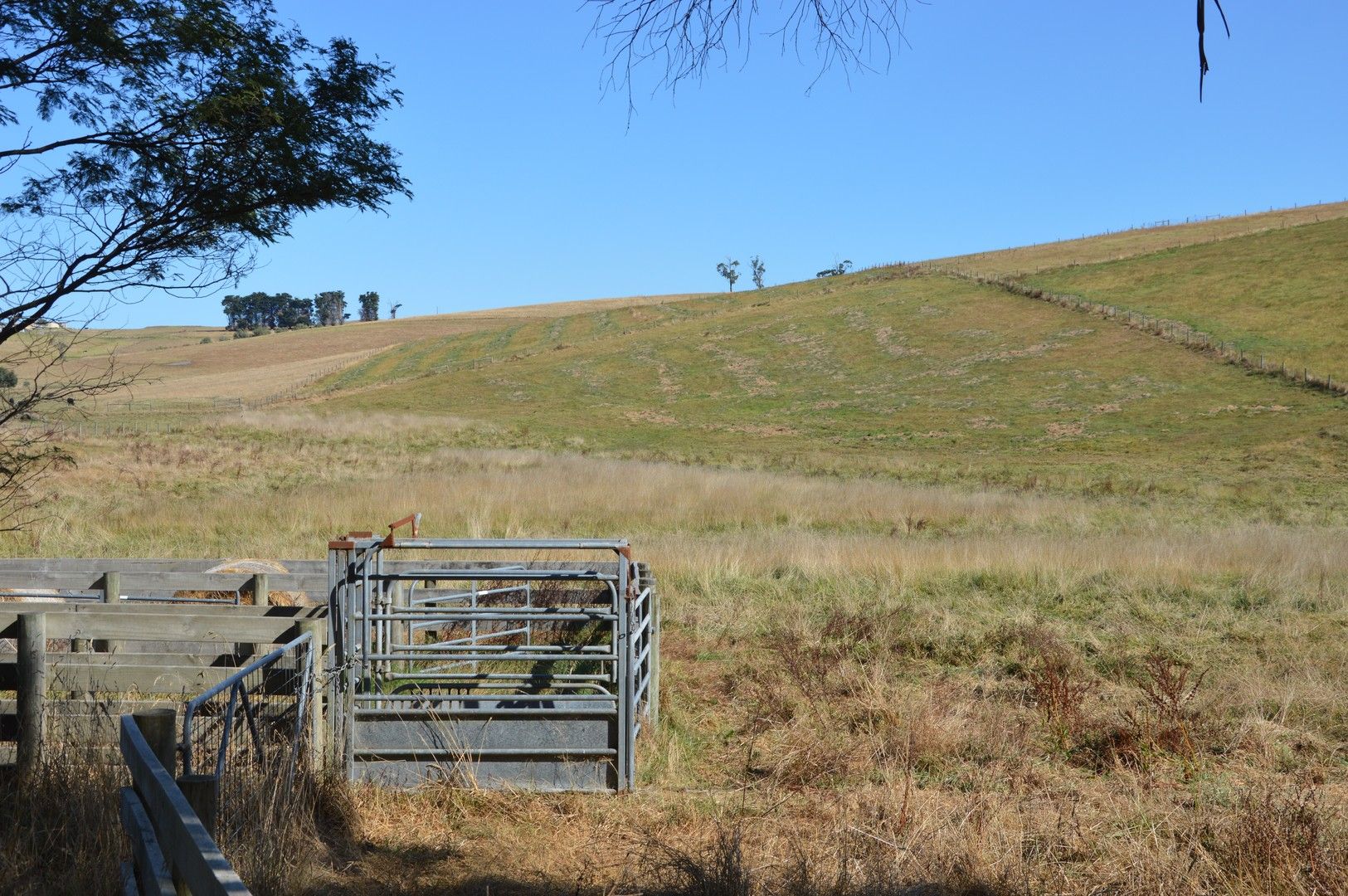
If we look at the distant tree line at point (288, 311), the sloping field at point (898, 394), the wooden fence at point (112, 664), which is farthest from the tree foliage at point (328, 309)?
the wooden fence at point (112, 664)

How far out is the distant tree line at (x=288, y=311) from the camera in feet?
451

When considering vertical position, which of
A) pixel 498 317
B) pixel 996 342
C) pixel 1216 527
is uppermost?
pixel 498 317

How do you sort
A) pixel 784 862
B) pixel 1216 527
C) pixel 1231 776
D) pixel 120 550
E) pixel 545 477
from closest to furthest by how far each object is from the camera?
1. pixel 784 862
2. pixel 1231 776
3. pixel 120 550
4. pixel 1216 527
5. pixel 545 477

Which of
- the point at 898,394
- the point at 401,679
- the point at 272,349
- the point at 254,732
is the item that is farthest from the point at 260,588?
the point at 272,349

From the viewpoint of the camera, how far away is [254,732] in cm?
528

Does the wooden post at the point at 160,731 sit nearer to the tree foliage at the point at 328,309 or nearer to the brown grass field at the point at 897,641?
the brown grass field at the point at 897,641

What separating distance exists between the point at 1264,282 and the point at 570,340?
45358mm

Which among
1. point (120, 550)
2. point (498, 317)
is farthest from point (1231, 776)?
point (498, 317)

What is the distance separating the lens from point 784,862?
5.26 meters

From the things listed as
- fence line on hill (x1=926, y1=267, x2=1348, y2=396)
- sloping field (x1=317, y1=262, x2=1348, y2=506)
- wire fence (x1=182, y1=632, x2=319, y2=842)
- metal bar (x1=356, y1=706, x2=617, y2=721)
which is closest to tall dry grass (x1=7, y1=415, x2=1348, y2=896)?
wire fence (x1=182, y1=632, x2=319, y2=842)

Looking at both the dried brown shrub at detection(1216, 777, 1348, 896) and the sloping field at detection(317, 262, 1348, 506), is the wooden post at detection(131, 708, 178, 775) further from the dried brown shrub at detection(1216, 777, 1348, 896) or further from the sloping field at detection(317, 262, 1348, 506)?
the sloping field at detection(317, 262, 1348, 506)

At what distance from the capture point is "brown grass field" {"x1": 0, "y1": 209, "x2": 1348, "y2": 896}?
5.27m

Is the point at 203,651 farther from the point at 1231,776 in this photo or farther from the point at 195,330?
the point at 195,330

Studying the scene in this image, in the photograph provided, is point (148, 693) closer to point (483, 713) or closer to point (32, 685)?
point (32, 685)
